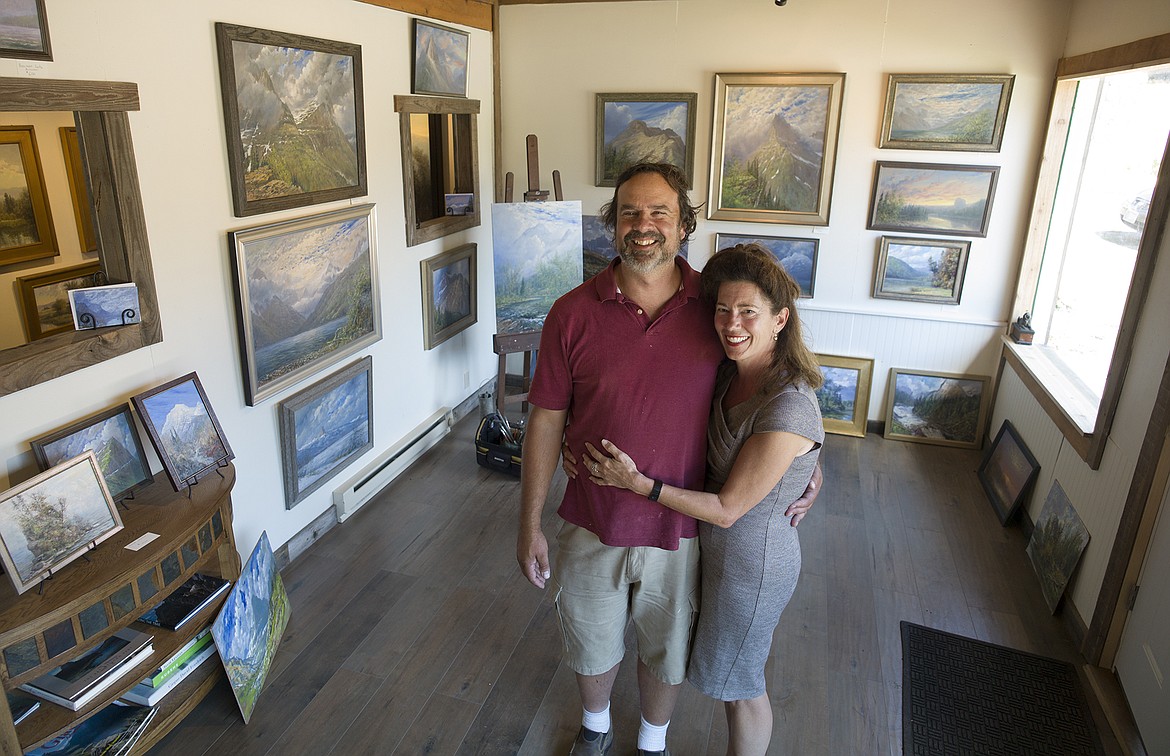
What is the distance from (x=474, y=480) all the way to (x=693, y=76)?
2.97 metres

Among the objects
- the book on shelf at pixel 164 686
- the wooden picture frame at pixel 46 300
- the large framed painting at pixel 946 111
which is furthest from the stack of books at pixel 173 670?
the large framed painting at pixel 946 111

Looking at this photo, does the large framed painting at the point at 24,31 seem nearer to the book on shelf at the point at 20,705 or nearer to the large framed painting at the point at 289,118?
the large framed painting at the point at 289,118

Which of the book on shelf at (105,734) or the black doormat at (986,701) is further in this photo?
the black doormat at (986,701)

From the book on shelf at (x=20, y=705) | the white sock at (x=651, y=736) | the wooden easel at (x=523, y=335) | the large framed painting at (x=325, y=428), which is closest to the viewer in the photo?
the book on shelf at (x=20, y=705)

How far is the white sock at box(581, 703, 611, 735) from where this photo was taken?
7.81ft

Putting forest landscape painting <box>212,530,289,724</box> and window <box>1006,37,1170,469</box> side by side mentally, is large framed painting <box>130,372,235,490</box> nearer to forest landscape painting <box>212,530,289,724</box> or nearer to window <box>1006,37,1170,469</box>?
forest landscape painting <box>212,530,289,724</box>

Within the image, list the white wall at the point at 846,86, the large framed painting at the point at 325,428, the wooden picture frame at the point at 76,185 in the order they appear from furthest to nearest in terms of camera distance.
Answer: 1. the white wall at the point at 846,86
2. the wooden picture frame at the point at 76,185
3. the large framed painting at the point at 325,428

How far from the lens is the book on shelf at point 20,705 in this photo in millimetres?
2051

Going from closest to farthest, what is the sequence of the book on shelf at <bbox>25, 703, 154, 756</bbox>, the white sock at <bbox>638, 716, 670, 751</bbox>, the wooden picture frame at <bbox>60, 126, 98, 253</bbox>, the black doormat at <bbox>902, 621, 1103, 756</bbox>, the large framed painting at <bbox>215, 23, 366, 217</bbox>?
the book on shelf at <bbox>25, 703, 154, 756</bbox>, the white sock at <bbox>638, 716, 670, 751</bbox>, the black doormat at <bbox>902, 621, 1103, 756</bbox>, the large framed painting at <bbox>215, 23, 366, 217</bbox>, the wooden picture frame at <bbox>60, 126, 98, 253</bbox>

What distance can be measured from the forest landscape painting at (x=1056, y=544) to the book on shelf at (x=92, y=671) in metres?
3.49

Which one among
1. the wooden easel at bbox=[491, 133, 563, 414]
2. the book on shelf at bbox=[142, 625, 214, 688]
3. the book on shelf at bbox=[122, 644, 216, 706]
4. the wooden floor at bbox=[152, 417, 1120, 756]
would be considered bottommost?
the wooden floor at bbox=[152, 417, 1120, 756]

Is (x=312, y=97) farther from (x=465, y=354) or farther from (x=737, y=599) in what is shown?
(x=737, y=599)

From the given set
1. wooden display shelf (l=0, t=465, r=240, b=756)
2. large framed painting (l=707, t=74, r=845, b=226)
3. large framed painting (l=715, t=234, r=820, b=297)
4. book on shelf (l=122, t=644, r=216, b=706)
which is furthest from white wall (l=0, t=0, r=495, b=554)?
large framed painting (l=715, t=234, r=820, b=297)

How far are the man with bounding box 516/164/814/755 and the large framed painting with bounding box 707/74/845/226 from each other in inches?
120
